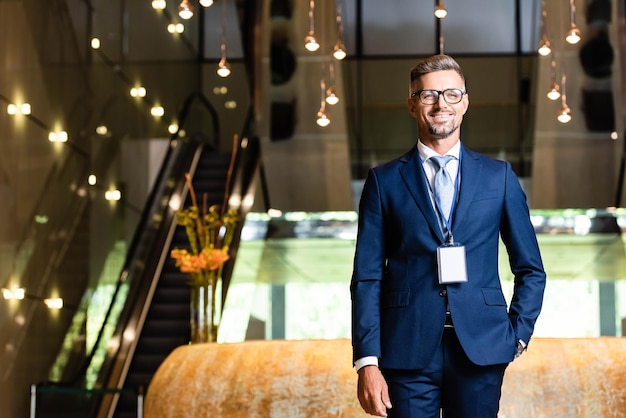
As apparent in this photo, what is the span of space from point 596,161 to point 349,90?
4879 mm

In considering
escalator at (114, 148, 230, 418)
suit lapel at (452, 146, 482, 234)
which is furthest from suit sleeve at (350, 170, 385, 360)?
escalator at (114, 148, 230, 418)

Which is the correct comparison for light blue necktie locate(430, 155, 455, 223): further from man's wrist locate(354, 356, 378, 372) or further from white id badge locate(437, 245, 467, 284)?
man's wrist locate(354, 356, 378, 372)

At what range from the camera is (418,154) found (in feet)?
9.55

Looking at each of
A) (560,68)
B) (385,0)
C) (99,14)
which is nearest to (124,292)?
(99,14)

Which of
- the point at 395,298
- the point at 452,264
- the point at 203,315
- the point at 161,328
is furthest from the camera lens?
the point at 161,328

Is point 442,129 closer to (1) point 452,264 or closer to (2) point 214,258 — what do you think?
(1) point 452,264

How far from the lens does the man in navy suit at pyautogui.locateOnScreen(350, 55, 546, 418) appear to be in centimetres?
272

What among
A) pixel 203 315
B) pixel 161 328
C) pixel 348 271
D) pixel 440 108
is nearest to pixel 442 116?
pixel 440 108

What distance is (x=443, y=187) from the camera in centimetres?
287

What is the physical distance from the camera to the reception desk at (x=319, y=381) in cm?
440

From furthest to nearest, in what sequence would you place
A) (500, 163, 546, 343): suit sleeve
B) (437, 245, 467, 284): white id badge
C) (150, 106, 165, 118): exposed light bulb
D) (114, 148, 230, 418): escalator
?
1. (150, 106, 165, 118): exposed light bulb
2. (114, 148, 230, 418): escalator
3. (500, 163, 546, 343): suit sleeve
4. (437, 245, 467, 284): white id badge

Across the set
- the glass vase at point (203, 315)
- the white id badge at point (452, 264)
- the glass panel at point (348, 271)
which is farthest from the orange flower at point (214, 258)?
the glass panel at point (348, 271)

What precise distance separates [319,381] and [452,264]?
1944 millimetres

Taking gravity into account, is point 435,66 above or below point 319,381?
above
